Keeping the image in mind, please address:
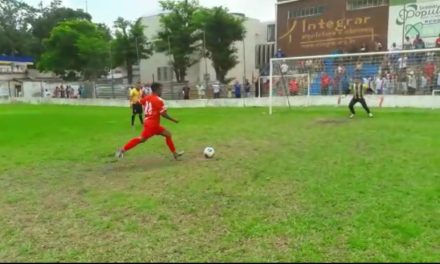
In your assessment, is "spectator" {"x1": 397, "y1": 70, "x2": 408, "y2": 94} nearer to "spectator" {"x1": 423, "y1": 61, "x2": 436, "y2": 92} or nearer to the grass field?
"spectator" {"x1": 423, "y1": 61, "x2": 436, "y2": 92}

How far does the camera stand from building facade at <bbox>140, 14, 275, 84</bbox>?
158 feet

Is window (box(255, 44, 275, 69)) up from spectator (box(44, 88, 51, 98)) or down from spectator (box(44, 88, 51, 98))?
up

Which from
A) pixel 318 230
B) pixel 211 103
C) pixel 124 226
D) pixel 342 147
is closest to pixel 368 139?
pixel 342 147

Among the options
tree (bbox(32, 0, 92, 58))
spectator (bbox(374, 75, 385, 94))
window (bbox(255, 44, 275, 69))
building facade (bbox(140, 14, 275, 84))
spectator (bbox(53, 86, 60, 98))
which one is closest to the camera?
spectator (bbox(374, 75, 385, 94))

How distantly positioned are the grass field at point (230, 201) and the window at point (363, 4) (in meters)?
26.1

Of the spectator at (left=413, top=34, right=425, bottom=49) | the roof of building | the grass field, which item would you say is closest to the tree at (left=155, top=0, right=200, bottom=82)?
the spectator at (left=413, top=34, right=425, bottom=49)

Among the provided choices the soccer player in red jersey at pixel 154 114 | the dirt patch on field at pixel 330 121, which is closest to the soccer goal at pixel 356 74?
the dirt patch on field at pixel 330 121

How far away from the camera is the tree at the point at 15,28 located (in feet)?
248

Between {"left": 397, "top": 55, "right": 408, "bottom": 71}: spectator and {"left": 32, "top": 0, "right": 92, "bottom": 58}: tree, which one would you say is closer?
{"left": 397, "top": 55, "right": 408, "bottom": 71}: spectator

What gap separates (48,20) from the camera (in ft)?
252

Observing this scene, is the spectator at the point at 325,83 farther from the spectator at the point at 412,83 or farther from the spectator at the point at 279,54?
the spectator at the point at 279,54

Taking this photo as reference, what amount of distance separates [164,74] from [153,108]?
41.8m

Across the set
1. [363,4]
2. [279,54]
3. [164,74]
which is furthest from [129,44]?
[363,4]

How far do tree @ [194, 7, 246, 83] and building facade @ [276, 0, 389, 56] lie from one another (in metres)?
3.82
